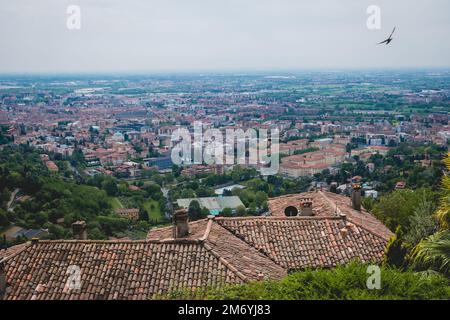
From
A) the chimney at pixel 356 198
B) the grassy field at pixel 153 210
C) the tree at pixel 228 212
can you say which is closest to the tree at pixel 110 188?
the grassy field at pixel 153 210

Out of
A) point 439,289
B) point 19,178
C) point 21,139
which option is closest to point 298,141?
point 21,139

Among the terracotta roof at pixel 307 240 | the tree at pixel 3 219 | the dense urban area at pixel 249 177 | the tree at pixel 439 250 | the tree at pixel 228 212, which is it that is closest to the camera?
the tree at pixel 439 250

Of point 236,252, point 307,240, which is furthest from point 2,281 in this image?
point 307,240

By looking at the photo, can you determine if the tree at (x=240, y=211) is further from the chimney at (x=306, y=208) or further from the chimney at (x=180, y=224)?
the chimney at (x=180, y=224)

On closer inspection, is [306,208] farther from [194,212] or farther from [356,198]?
[194,212]

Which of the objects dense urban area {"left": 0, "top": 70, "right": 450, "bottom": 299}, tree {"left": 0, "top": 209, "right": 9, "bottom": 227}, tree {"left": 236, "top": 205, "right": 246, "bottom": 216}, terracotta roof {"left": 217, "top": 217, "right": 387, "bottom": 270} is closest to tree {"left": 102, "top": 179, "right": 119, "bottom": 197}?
dense urban area {"left": 0, "top": 70, "right": 450, "bottom": 299}

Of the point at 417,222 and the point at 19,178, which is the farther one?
the point at 19,178
